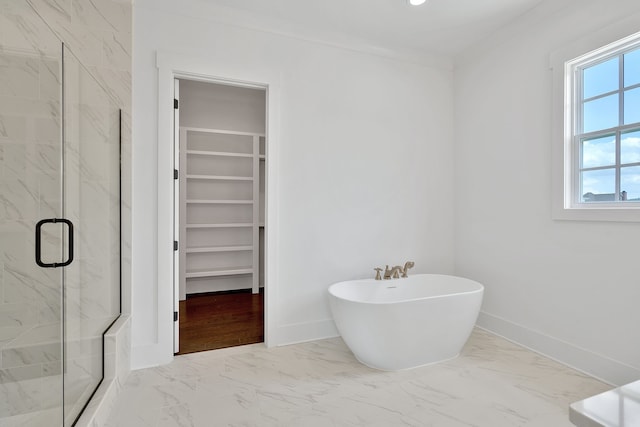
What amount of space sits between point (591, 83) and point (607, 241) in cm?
112

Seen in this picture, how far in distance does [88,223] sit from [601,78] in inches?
142

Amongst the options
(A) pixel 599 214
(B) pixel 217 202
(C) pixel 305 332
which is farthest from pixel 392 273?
(B) pixel 217 202

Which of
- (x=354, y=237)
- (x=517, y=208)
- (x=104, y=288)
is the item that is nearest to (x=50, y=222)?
(x=104, y=288)

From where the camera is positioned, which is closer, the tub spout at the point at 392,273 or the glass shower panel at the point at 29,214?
the glass shower panel at the point at 29,214

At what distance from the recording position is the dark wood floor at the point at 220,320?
2.68m

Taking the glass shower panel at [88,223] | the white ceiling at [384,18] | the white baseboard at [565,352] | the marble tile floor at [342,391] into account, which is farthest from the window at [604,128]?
the glass shower panel at [88,223]

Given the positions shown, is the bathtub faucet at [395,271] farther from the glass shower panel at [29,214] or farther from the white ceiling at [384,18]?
the glass shower panel at [29,214]

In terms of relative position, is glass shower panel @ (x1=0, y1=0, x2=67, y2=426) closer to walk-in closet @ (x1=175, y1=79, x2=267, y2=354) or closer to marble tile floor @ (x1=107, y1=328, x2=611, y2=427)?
marble tile floor @ (x1=107, y1=328, x2=611, y2=427)

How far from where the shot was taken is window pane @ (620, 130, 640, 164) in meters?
2.00

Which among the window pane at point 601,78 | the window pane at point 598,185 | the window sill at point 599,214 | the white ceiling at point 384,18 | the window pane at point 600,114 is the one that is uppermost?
the white ceiling at point 384,18

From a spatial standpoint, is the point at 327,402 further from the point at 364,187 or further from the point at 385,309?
the point at 364,187

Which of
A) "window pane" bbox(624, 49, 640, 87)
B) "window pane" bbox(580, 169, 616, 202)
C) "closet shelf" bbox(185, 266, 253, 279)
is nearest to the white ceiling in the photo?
"window pane" bbox(624, 49, 640, 87)

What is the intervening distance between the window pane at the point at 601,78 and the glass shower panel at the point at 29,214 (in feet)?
11.0

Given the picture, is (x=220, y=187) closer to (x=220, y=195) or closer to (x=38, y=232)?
(x=220, y=195)
